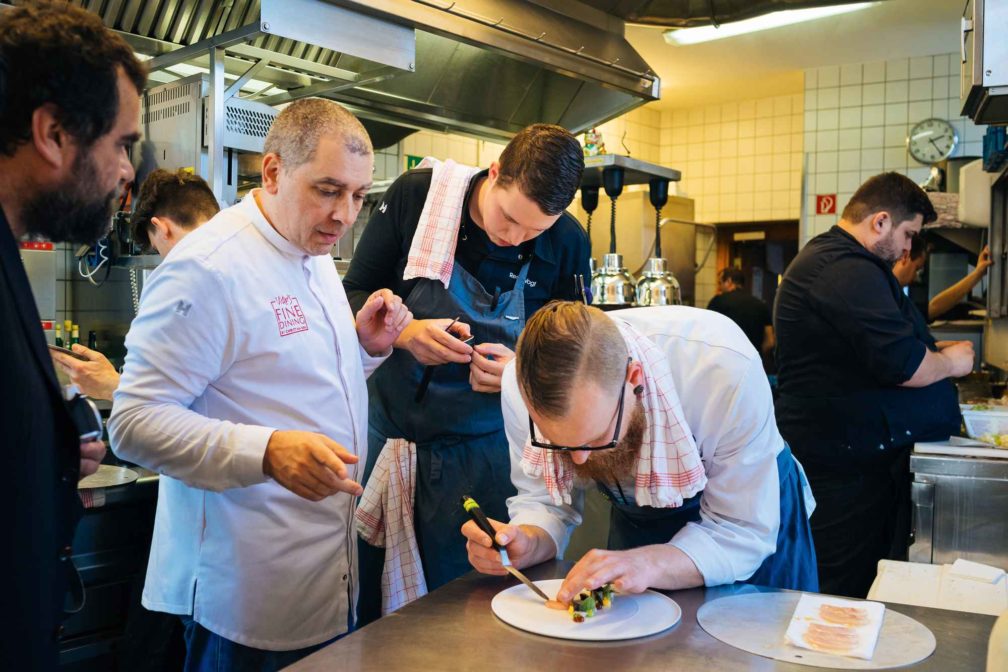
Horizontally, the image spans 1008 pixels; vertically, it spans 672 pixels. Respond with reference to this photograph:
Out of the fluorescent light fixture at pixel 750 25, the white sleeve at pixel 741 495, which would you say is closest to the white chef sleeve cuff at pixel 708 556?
the white sleeve at pixel 741 495

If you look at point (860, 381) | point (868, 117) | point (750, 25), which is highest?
point (750, 25)

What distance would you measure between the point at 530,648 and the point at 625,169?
340 cm

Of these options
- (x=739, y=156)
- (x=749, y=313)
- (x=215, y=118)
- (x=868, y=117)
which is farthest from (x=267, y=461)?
(x=739, y=156)

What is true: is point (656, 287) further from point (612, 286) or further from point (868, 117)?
point (868, 117)

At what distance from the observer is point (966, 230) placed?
515 cm

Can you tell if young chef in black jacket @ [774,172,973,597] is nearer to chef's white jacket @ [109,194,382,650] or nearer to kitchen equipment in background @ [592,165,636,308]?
kitchen equipment in background @ [592,165,636,308]

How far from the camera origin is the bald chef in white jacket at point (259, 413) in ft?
4.91

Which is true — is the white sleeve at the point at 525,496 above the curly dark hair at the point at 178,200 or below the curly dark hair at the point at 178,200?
below

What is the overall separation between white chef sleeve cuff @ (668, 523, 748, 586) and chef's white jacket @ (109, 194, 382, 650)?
689mm

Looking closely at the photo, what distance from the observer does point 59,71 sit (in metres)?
1.06

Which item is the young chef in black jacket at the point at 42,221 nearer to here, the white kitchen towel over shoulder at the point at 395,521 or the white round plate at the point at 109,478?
the white kitchen towel over shoulder at the point at 395,521

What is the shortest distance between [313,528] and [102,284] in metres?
1.93

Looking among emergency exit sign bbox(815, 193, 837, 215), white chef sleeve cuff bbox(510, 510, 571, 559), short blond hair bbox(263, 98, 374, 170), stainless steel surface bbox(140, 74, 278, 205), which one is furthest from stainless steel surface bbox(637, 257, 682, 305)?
emergency exit sign bbox(815, 193, 837, 215)

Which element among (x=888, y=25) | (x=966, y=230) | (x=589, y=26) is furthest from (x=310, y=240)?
(x=888, y=25)
